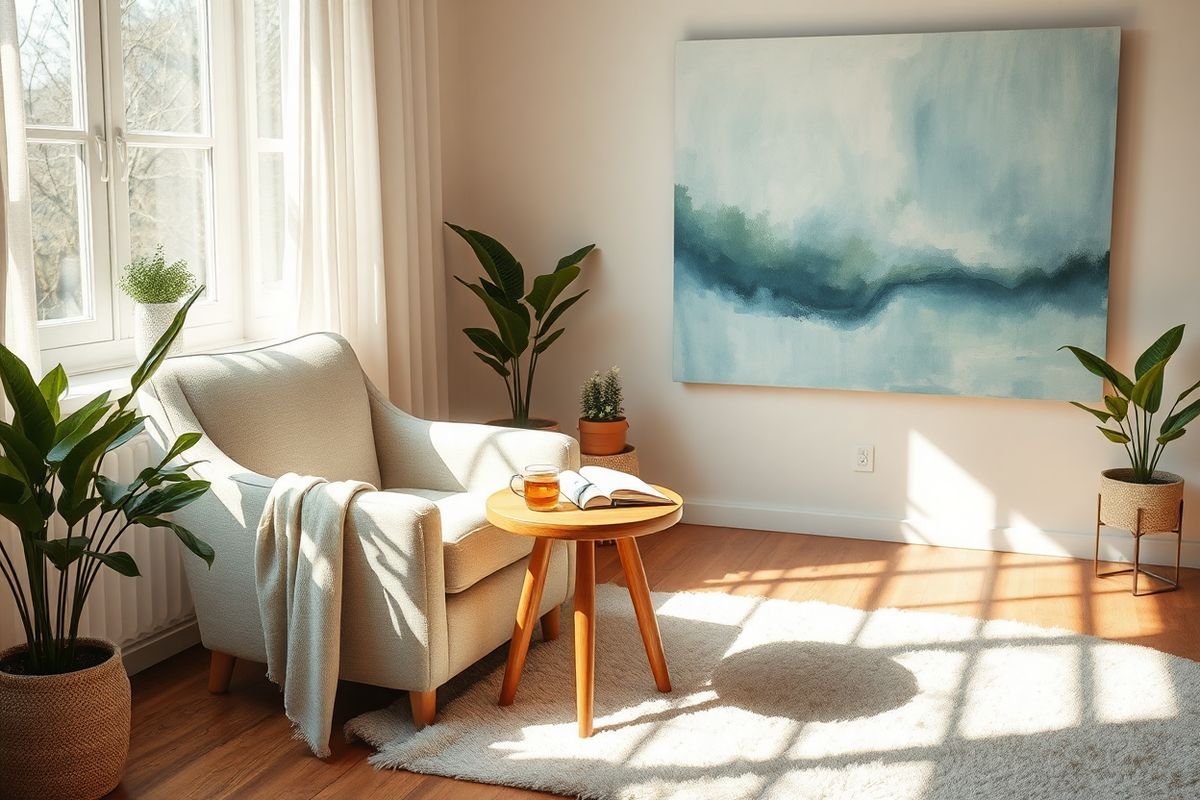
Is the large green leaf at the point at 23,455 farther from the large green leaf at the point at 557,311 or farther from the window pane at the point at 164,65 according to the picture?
the large green leaf at the point at 557,311

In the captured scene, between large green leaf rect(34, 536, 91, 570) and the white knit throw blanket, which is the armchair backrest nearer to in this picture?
the white knit throw blanket

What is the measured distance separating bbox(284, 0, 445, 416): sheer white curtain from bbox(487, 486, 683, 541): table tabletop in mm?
1428

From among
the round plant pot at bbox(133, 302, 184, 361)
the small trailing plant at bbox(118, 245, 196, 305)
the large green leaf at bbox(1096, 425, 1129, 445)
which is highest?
the small trailing plant at bbox(118, 245, 196, 305)

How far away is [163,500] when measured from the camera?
262 cm

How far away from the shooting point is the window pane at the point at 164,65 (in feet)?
11.6

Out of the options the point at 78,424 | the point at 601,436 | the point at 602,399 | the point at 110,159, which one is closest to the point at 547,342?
the point at 602,399

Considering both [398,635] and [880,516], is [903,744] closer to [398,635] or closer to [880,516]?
[398,635]

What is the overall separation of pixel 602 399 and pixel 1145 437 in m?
1.92

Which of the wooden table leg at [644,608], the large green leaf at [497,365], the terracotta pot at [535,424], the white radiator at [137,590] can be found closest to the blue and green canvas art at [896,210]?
the terracotta pot at [535,424]

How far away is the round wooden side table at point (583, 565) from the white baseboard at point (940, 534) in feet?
5.61

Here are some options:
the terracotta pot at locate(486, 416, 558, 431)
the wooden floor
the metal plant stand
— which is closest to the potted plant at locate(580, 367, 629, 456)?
the terracotta pot at locate(486, 416, 558, 431)

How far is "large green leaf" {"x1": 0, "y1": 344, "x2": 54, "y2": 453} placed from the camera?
242 cm

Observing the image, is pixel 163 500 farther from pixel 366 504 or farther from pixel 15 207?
pixel 15 207

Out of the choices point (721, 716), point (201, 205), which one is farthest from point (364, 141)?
point (721, 716)
